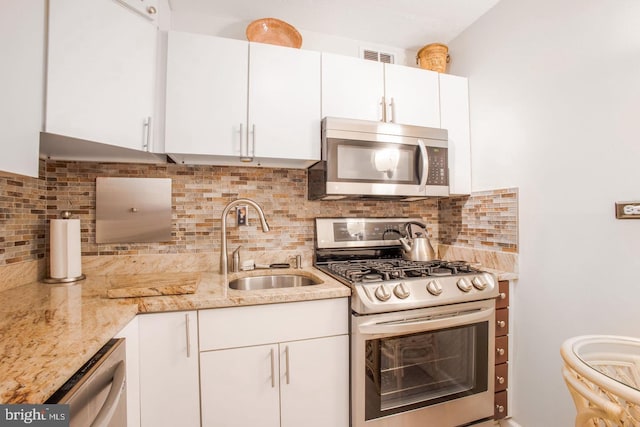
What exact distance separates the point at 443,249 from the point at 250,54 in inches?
72.7

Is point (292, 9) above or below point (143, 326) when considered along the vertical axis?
above

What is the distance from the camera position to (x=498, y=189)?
1.78 metres

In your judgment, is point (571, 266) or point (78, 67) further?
point (571, 266)

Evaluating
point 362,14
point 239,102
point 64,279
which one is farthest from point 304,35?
point 64,279

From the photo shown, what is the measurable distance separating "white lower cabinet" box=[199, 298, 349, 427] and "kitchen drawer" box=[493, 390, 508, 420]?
0.88m

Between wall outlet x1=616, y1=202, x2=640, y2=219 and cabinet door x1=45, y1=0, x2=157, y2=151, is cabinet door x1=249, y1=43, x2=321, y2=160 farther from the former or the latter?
wall outlet x1=616, y1=202, x2=640, y2=219

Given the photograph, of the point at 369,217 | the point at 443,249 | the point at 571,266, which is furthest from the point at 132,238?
the point at 571,266

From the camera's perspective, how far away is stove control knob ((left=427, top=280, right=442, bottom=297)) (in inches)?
55.0

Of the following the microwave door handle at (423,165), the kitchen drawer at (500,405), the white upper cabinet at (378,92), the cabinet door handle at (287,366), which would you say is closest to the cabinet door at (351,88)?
the white upper cabinet at (378,92)

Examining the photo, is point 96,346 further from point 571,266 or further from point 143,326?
point 571,266

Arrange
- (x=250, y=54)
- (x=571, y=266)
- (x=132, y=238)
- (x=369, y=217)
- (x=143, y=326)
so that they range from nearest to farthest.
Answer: (x=143, y=326)
(x=571, y=266)
(x=250, y=54)
(x=132, y=238)
(x=369, y=217)

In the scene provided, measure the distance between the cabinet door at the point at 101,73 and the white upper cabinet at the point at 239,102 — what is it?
0.12 meters

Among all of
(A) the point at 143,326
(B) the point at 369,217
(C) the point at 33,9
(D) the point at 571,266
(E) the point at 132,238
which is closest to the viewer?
(C) the point at 33,9

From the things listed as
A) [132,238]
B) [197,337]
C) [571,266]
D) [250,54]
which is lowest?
[197,337]
